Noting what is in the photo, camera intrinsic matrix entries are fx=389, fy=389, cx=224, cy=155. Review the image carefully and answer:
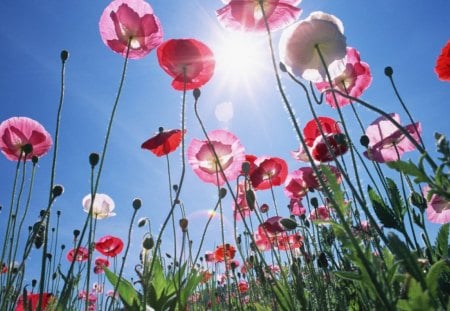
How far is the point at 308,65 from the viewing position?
194 centimetres

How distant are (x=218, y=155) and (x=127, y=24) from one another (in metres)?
1.18

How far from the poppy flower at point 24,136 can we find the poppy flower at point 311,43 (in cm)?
204

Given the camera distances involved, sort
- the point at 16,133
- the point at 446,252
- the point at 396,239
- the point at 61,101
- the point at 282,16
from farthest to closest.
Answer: the point at 16,133 → the point at 282,16 → the point at 61,101 → the point at 446,252 → the point at 396,239

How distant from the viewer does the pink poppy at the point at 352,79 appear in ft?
9.30

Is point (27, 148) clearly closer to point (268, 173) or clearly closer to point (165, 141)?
point (165, 141)

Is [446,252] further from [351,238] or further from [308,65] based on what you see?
[308,65]

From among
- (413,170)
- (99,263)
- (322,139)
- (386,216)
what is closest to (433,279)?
(413,170)

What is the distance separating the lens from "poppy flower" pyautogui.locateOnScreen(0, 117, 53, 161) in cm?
296

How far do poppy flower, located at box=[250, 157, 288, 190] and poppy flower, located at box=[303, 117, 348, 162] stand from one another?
54 centimetres

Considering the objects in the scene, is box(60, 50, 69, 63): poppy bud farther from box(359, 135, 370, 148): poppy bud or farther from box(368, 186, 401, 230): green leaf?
box(359, 135, 370, 148): poppy bud

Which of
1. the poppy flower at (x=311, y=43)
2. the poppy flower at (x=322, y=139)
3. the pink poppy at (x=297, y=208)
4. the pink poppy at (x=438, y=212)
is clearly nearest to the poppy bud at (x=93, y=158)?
the poppy flower at (x=311, y=43)

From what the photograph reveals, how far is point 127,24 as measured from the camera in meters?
2.55

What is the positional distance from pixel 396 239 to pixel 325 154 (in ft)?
5.77

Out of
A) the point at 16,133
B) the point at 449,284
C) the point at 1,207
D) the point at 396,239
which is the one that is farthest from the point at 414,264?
the point at 1,207
